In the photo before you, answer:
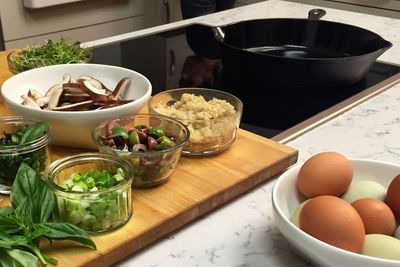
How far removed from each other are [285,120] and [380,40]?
0.38 meters

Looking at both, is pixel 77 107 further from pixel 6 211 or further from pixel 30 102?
pixel 6 211

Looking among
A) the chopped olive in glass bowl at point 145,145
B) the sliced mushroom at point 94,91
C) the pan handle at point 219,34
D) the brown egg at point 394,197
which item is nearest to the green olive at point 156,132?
the chopped olive in glass bowl at point 145,145

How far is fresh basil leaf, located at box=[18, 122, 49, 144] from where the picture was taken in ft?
2.43

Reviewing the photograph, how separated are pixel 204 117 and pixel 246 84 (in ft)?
1.21

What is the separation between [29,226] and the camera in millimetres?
610

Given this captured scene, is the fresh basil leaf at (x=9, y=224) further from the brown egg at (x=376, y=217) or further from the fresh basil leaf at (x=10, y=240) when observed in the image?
the brown egg at (x=376, y=217)

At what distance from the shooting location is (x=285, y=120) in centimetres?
106

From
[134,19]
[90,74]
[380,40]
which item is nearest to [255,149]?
[90,74]

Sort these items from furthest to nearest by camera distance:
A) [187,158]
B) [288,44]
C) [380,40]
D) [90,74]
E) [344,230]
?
[288,44]
[380,40]
[90,74]
[187,158]
[344,230]

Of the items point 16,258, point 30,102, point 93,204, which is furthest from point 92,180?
point 30,102

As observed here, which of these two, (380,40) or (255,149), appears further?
(380,40)

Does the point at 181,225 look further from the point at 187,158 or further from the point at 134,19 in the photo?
the point at 134,19

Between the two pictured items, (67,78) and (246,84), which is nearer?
(67,78)

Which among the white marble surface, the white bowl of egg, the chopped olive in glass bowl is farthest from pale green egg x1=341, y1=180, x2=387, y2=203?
the chopped olive in glass bowl
